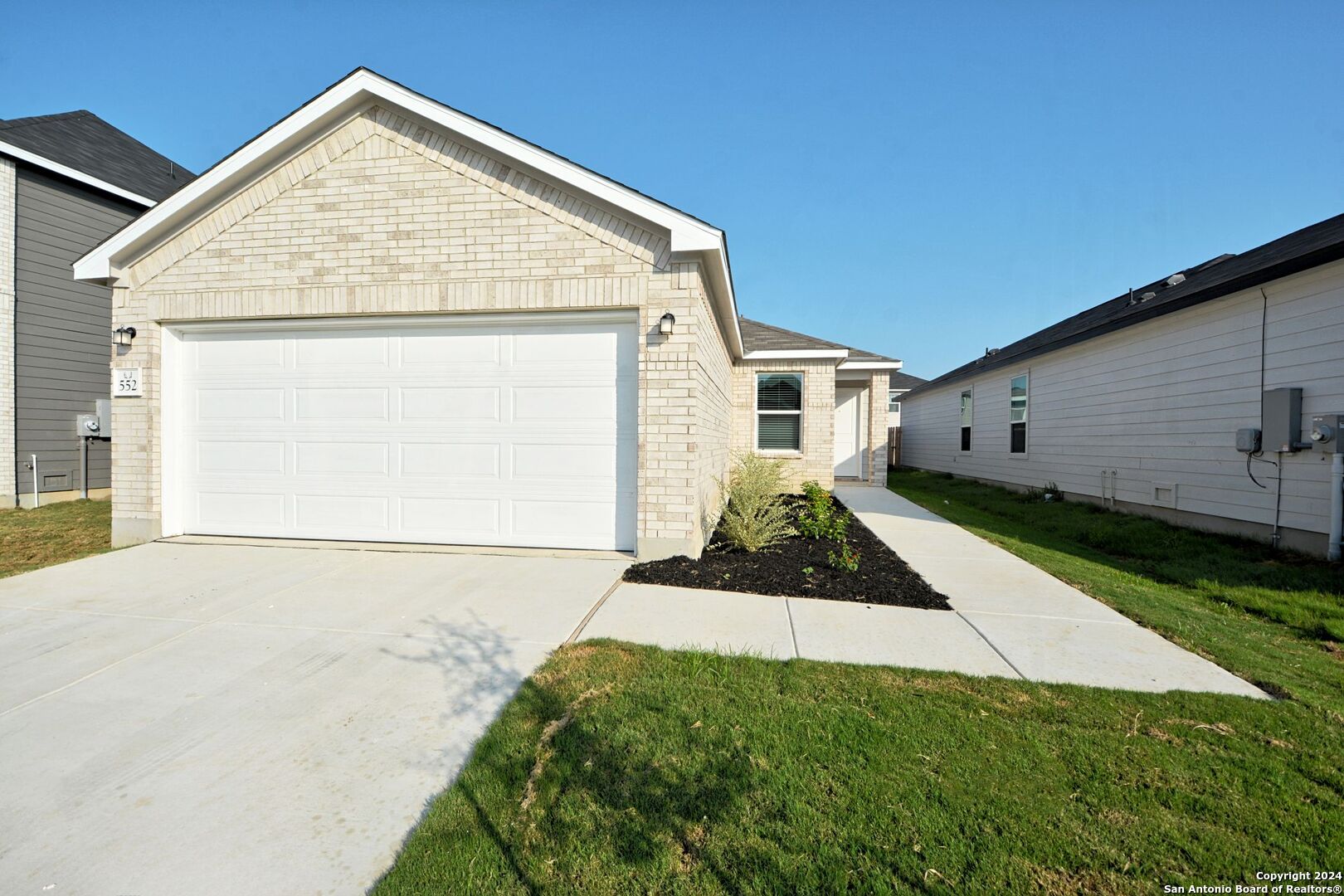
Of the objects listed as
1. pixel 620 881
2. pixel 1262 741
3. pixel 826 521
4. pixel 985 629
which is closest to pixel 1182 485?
pixel 826 521

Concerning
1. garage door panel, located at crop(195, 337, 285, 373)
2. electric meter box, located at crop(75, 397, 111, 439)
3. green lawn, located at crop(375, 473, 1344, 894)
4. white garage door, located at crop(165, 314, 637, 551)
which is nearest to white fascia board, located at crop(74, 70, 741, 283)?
white garage door, located at crop(165, 314, 637, 551)

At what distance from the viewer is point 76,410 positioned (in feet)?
33.8

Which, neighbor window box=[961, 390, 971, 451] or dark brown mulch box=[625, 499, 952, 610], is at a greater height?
neighbor window box=[961, 390, 971, 451]

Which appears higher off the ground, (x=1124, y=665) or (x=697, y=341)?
(x=697, y=341)

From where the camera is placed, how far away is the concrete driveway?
1.90 metres

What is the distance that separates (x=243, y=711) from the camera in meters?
2.79

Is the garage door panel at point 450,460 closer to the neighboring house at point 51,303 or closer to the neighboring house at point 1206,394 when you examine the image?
the neighboring house at point 51,303

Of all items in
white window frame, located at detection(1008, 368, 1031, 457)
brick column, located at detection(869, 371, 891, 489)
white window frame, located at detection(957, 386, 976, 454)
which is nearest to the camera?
white window frame, located at detection(1008, 368, 1031, 457)

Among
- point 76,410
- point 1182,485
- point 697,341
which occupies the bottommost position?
point 1182,485

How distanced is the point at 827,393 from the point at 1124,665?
8.82m

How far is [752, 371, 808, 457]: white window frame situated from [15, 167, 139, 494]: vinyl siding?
13.3m

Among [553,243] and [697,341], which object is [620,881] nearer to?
[697,341]

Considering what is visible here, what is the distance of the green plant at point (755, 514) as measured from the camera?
641 centimetres

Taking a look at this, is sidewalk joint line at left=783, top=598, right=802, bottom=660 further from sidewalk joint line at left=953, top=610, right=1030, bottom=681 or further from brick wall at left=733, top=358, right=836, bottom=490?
brick wall at left=733, top=358, right=836, bottom=490
